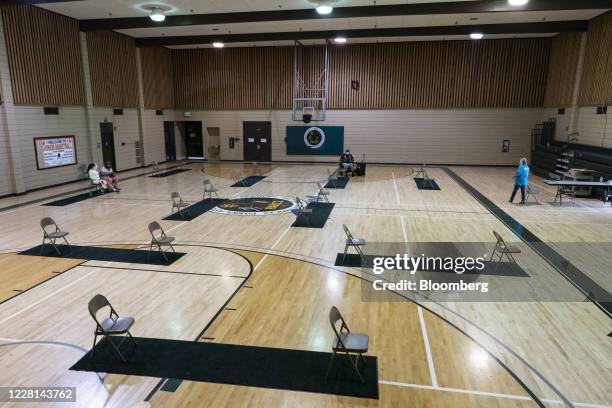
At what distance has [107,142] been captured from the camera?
1944 centimetres

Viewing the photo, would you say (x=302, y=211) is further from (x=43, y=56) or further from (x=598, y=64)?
(x=598, y=64)

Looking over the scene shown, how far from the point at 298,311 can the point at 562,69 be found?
788 inches

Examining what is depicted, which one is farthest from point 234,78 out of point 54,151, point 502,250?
point 502,250

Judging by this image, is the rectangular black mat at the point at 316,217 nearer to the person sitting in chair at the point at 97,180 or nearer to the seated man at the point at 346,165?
the seated man at the point at 346,165

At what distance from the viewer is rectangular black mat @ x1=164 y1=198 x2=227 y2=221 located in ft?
38.9

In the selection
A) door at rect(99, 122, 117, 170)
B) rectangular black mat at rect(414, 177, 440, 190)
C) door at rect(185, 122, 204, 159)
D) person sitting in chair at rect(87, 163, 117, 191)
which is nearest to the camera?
person sitting in chair at rect(87, 163, 117, 191)

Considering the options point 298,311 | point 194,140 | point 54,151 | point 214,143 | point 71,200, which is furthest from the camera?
point 194,140

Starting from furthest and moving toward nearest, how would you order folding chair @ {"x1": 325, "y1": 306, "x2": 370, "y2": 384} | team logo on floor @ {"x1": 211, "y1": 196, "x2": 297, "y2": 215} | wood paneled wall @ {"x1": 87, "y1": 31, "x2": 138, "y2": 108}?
wood paneled wall @ {"x1": 87, "y1": 31, "x2": 138, "y2": 108}
team logo on floor @ {"x1": 211, "y1": 196, "x2": 297, "y2": 215}
folding chair @ {"x1": 325, "y1": 306, "x2": 370, "y2": 384}

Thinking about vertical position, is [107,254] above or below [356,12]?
below

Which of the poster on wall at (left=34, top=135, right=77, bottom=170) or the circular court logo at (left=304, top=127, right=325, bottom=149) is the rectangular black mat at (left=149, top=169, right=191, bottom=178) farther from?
the circular court logo at (left=304, top=127, right=325, bottom=149)

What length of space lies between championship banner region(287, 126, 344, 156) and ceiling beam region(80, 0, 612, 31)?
29.7 feet

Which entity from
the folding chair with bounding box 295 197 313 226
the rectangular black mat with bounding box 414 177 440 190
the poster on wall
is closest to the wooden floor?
the folding chair with bounding box 295 197 313 226

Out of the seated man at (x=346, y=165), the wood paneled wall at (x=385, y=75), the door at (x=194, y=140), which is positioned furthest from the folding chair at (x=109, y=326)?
the door at (x=194, y=140)

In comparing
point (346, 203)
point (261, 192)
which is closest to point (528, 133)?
point (346, 203)
